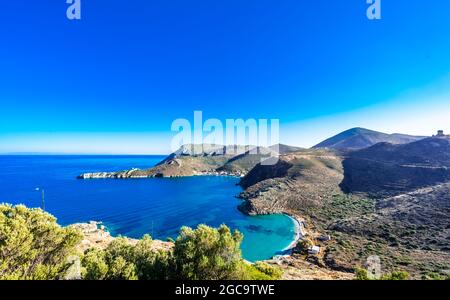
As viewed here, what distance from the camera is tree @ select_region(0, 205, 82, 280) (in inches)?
503

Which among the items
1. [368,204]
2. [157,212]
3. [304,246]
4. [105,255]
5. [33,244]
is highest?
[33,244]

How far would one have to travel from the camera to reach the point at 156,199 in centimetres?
8756

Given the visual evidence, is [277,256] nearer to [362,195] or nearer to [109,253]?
[109,253]

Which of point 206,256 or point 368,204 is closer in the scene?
point 206,256

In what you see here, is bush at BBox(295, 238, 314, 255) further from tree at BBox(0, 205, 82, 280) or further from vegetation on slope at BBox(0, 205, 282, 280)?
tree at BBox(0, 205, 82, 280)

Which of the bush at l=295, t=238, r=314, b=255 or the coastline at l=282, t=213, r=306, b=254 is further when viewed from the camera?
the coastline at l=282, t=213, r=306, b=254

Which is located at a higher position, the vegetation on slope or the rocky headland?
the vegetation on slope

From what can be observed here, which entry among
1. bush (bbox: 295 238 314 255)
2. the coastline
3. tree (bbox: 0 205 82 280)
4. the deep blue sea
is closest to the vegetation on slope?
tree (bbox: 0 205 82 280)

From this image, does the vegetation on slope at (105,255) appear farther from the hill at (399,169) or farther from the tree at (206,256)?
the hill at (399,169)

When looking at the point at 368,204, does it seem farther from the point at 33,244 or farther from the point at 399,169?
the point at 33,244

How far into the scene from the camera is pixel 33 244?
14227 millimetres

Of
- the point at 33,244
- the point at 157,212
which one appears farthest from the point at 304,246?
the point at 157,212

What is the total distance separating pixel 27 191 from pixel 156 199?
2041 inches
